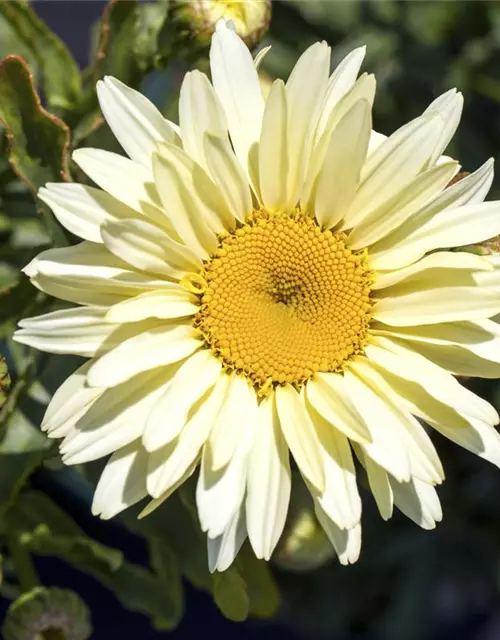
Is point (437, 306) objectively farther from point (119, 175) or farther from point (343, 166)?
point (119, 175)

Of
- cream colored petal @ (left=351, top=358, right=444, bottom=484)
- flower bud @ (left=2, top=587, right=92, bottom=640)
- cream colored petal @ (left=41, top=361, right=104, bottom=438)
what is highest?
cream colored petal @ (left=41, top=361, right=104, bottom=438)

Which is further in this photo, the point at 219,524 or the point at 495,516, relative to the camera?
the point at 495,516

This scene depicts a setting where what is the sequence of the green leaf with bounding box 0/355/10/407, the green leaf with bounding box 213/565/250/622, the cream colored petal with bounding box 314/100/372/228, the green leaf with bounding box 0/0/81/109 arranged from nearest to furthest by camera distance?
the cream colored petal with bounding box 314/100/372/228 < the green leaf with bounding box 0/355/10/407 < the green leaf with bounding box 213/565/250/622 < the green leaf with bounding box 0/0/81/109

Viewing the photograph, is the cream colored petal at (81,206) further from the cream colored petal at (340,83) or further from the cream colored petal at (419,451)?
the cream colored petal at (419,451)

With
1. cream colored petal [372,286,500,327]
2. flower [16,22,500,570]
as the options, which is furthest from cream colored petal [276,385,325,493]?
cream colored petal [372,286,500,327]

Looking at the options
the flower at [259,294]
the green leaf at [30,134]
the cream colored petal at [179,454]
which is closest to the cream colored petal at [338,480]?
the flower at [259,294]

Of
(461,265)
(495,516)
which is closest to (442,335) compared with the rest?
(461,265)

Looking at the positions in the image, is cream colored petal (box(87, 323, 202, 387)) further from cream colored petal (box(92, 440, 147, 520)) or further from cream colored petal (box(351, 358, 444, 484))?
cream colored petal (box(351, 358, 444, 484))

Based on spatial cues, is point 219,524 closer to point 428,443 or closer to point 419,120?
point 428,443
